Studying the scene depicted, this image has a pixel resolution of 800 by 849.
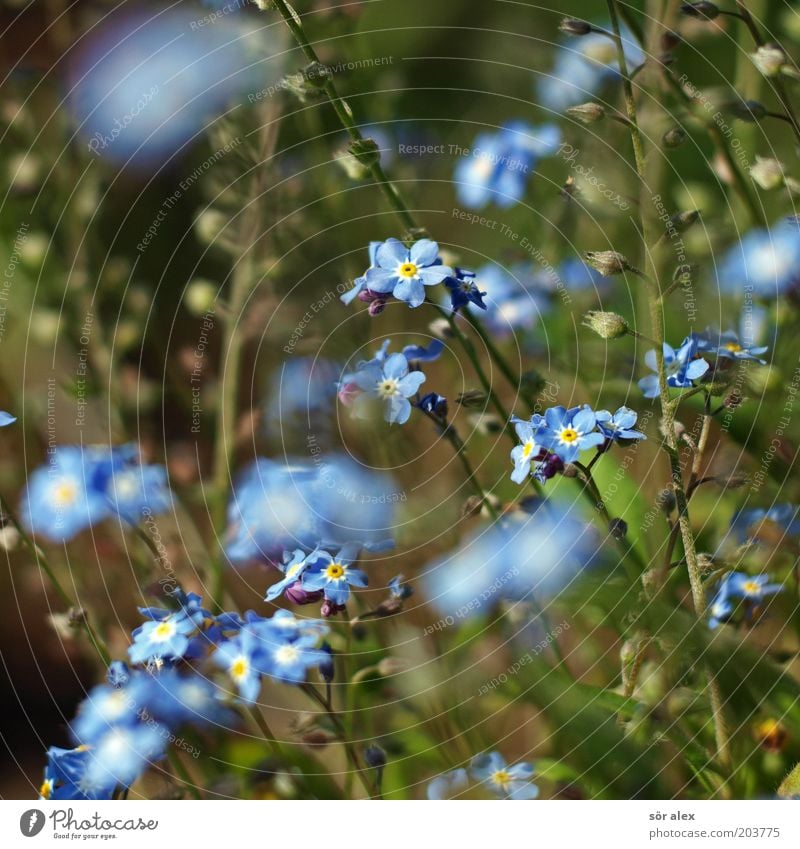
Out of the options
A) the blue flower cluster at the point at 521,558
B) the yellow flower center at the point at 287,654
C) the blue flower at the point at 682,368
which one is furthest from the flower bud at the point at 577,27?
the yellow flower center at the point at 287,654

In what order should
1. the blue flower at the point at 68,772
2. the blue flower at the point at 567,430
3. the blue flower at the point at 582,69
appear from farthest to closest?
the blue flower at the point at 582,69 → the blue flower at the point at 68,772 → the blue flower at the point at 567,430

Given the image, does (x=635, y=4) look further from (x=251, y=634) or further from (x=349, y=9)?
(x=251, y=634)

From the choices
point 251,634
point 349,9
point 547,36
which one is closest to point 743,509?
point 251,634

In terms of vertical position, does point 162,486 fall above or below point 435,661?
above

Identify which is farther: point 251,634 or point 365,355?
point 365,355

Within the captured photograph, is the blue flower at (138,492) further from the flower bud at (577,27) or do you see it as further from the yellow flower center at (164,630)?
the flower bud at (577,27)

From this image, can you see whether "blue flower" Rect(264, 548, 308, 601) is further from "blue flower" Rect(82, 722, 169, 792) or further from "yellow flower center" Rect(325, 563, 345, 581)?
"blue flower" Rect(82, 722, 169, 792)
